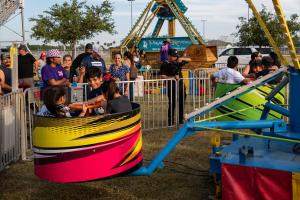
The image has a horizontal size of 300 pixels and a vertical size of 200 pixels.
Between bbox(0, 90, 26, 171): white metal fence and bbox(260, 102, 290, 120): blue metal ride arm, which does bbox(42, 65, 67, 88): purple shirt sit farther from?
bbox(260, 102, 290, 120): blue metal ride arm

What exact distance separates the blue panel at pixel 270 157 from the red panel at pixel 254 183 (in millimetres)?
47

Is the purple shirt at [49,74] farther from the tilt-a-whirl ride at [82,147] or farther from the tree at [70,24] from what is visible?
the tree at [70,24]

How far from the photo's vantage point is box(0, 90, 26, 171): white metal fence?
6461 mm

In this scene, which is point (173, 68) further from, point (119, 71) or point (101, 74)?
point (101, 74)

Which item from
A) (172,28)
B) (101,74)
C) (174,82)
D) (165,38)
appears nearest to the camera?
(101,74)

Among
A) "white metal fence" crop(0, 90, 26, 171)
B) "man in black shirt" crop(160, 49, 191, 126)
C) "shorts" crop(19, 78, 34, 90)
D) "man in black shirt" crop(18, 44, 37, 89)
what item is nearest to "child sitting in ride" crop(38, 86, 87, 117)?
"white metal fence" crop(0, 90, 26, 171)

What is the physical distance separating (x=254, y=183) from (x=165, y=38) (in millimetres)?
21888

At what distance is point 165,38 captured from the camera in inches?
998

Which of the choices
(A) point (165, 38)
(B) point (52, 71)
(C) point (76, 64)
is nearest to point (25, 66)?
(C) point (76, 64)

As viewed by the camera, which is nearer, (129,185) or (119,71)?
(129,185)

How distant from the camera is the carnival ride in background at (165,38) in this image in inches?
917

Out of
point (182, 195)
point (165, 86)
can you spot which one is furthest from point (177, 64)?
point (182, 195)

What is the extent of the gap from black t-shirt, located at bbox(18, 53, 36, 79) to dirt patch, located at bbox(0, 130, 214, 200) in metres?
4.23

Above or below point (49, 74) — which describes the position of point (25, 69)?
above
